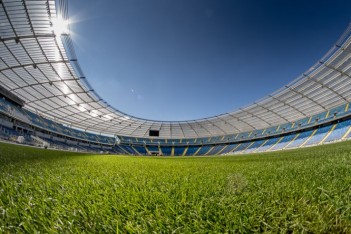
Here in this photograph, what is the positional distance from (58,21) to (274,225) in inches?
811

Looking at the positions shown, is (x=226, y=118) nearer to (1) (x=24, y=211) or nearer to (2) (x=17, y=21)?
(2) (x=17, y=21)

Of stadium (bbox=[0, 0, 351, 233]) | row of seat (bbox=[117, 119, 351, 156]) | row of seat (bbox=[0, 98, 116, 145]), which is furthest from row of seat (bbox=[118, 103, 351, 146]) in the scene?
row of seat (bbox=[0, 98, 116, 145])

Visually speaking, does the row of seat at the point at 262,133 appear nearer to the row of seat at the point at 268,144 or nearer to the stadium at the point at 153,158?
the stadium at the point at 153,158

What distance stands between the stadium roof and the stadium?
16cm

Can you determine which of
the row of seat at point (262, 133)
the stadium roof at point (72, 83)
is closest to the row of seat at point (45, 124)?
the stadium roof at point (72, 83)

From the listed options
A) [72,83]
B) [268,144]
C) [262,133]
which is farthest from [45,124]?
[262,133]

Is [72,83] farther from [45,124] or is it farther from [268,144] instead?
[268,144]

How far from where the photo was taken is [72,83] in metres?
27.3

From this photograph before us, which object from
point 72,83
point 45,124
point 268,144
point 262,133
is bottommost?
point 268,144

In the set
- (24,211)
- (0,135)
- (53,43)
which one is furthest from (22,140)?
(24,211)

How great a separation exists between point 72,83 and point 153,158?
17.0 meters

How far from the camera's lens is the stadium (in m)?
0.98

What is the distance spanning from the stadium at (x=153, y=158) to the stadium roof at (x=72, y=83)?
0.52ft

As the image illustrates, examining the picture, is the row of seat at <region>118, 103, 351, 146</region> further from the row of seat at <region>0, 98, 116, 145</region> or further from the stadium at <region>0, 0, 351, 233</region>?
the row of seat at <region>0, 98, 116, 145</region>
